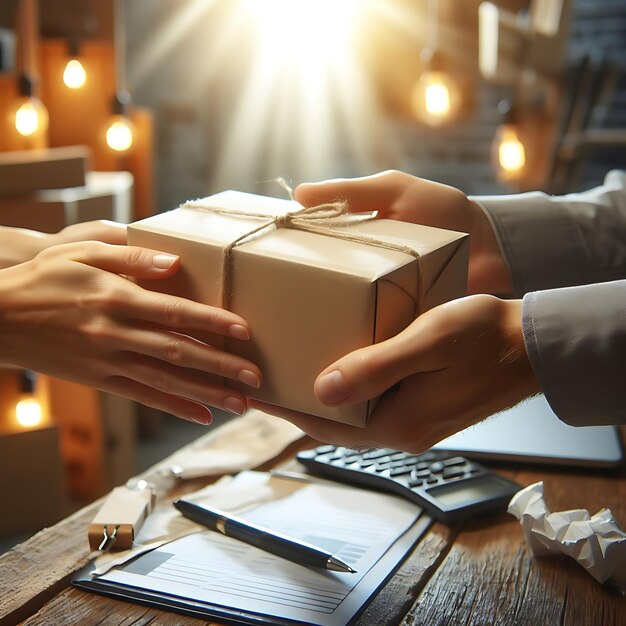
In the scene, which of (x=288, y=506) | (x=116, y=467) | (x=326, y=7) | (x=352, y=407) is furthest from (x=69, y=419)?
(x=326, y=7)

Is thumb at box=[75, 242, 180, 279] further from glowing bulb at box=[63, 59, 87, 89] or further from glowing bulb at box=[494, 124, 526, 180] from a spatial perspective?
glowing bulb at box=[494, 124, 526, 180]

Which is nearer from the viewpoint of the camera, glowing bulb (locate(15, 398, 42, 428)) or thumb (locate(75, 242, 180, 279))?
thumb (locate(75, 242, 180, 279))

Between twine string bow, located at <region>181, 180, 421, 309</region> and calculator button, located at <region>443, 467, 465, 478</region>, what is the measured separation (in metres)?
0.30

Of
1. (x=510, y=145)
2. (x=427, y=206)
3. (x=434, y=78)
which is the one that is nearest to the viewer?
(x=427, y=206)

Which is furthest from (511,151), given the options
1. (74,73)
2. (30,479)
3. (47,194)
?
(30,479)

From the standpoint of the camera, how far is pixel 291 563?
772 millimetres

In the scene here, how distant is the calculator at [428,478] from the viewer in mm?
873

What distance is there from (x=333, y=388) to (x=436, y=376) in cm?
10

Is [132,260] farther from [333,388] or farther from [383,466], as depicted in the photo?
[383,466]

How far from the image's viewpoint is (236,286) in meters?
0.74

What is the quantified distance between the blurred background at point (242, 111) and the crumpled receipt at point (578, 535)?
1.47 metres

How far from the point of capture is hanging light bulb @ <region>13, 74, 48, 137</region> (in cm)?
239

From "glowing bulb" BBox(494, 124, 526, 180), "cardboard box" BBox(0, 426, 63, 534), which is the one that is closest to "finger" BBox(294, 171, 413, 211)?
"cardboard box" BBox(0, 426, 63, 534)

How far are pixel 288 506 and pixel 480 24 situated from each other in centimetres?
263
